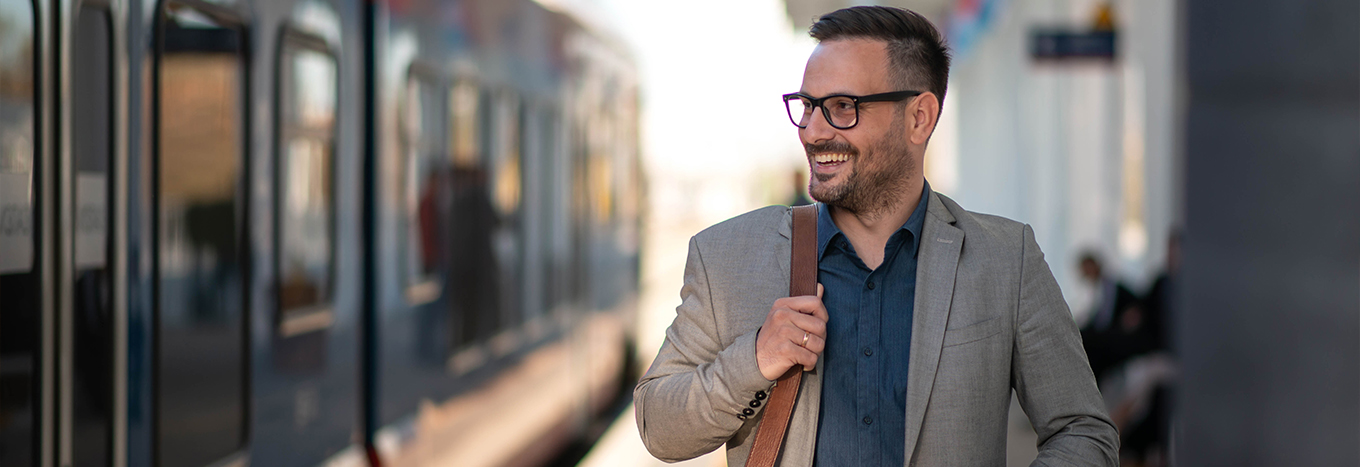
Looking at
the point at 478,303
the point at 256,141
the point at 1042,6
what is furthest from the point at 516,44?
the point at 1042,6

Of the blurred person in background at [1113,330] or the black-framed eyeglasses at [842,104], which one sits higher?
the black-framed eyeglasses at [842,104]

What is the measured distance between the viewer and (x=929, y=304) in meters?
2.03

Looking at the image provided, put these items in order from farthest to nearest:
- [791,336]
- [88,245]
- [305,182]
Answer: [305,182] → [88,245] → [791,336]

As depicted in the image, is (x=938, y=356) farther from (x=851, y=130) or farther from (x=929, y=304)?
(x=851, y=130)

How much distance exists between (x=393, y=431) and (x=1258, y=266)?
11.4 ft

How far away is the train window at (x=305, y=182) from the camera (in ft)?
13.9

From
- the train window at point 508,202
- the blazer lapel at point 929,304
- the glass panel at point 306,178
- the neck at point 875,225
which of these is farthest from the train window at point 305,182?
the blazer lapel at point 929,304

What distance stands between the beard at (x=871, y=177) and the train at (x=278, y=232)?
67.1 inches

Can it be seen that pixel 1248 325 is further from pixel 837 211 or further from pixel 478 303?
pixel 478 303

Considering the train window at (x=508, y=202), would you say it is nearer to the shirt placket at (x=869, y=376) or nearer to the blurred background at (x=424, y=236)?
the blurred background at (x=424, y=236)

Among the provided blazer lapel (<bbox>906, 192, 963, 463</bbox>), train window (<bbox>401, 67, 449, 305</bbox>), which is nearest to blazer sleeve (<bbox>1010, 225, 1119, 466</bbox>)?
blazer lapel (<bbox>906, 192, 963, 463</bbox>)

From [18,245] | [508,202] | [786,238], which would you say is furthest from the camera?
[508,202]

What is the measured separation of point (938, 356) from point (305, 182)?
116 inches

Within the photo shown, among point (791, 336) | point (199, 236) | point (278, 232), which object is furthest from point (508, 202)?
point (791, 336)
